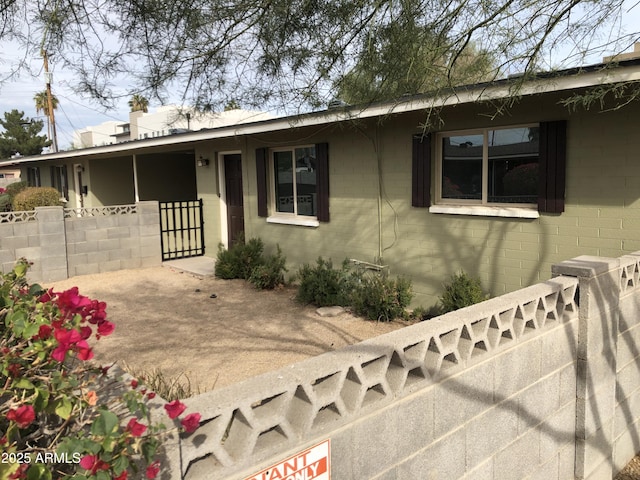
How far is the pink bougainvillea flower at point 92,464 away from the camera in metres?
1.21

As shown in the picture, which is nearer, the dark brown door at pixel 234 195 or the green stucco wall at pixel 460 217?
the green stucco wall at pixel 460 217

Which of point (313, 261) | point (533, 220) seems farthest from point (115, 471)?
point (313, 261)

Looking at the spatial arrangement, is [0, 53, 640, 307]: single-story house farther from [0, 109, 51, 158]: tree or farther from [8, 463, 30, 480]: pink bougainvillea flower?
[0, 109, 51, 158]: tree

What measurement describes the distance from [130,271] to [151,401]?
9.49m

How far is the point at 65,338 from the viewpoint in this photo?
1366mm

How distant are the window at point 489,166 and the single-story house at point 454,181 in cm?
1


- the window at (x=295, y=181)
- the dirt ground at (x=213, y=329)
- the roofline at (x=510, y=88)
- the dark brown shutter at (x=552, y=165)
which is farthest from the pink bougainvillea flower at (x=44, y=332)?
the window at (x=295, y=181)

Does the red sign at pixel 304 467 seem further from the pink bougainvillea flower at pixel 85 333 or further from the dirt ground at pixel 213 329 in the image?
the dirt ground at pixel 213 329

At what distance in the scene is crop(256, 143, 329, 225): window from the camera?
28.3 feet

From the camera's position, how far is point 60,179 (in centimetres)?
2055

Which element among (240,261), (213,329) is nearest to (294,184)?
(240,261)

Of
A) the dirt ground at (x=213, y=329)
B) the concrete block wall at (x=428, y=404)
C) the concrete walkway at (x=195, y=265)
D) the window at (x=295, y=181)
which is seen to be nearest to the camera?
the concrete block wall at (x=428, y=404)

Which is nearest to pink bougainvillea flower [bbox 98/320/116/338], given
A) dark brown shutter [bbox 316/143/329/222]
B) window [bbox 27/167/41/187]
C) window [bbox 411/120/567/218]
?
window [bbox 411/120/567/218]

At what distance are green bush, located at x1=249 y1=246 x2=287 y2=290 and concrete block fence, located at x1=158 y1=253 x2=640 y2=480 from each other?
570cm
